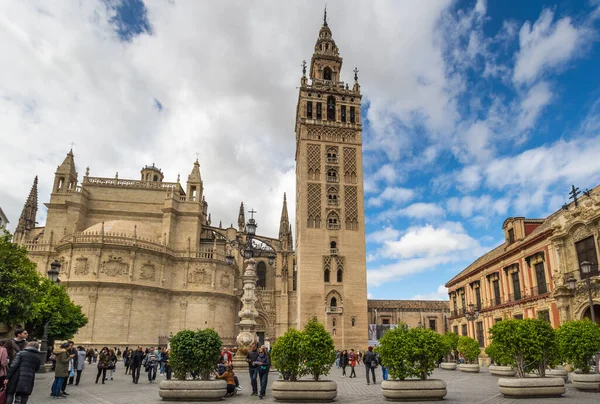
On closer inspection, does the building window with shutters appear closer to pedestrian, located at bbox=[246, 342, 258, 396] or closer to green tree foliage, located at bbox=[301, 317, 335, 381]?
pedestrian, located at bbox=[246, 342, 258, 396]

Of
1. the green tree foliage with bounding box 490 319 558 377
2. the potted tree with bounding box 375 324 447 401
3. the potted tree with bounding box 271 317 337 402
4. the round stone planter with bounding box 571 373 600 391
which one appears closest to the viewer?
the potted tree with bounding box 271 317 337 402

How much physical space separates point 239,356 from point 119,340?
69.4ft

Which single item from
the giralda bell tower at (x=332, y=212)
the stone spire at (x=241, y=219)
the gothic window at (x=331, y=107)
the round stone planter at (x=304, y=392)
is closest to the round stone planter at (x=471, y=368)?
the round stone planter at (x=304, y=392)

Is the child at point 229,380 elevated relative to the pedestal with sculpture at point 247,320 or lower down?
lower down

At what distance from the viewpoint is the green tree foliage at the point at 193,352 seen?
1017cm

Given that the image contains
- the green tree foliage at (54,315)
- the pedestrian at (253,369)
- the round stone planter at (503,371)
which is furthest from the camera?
the green tree foliage at (54,315)

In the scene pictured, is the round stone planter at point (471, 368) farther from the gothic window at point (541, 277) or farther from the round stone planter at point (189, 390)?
the round stone planter at point (189, 390)

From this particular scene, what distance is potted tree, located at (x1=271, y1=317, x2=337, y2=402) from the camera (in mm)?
10297

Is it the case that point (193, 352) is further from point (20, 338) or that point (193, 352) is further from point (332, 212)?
point (332, 212)

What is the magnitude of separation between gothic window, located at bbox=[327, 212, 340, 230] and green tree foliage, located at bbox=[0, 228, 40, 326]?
30055mm

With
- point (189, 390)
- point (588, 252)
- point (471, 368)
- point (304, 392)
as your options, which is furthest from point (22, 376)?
point (588, 252)

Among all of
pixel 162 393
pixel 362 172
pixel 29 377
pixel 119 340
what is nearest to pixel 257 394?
pixel 162 393

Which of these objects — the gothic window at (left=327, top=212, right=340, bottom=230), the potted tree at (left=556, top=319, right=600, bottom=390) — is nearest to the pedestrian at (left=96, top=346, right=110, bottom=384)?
the potted tree at (left=556, top=319, right=600, bottom=390)

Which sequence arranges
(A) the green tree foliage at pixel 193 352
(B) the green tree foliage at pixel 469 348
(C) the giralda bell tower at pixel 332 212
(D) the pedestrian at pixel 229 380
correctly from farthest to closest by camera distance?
(C) the giralda bell tower at pixel 332 212, (B) the green tree foliage at pixel 469 348, (D) the pedestrian at pixel 229 380, (A) the green tree foliage at pixel 193 352
